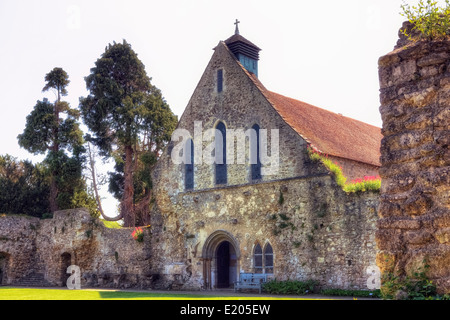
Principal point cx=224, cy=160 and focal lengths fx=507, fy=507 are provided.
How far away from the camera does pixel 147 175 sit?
29.3m

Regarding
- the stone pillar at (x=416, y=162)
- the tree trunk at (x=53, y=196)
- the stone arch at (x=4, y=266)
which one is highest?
the tree trunk at (x=53, y=196)

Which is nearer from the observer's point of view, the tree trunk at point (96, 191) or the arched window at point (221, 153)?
the arched window at point (221, 153)

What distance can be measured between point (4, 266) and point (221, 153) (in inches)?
654

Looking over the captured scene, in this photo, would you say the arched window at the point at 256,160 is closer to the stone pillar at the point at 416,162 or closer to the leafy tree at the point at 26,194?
the stone pillar at the point at 416,162

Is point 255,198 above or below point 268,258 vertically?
above

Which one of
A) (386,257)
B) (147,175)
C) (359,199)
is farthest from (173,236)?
(386,257)

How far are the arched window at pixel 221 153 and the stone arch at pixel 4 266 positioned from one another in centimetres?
1548

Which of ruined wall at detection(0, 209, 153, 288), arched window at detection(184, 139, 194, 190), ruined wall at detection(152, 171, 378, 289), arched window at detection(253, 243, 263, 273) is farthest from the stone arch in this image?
arched window at detection(253, 243, 263, 273)

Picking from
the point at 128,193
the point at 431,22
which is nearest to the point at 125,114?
the point at 128,193

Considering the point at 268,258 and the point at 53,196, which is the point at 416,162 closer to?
the point at 268,258

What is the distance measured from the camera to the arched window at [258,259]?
20725 millimetres

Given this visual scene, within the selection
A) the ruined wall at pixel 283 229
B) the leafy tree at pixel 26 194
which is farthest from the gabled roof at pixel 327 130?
the leafy tree at pixel 26 194

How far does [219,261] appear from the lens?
23.4m

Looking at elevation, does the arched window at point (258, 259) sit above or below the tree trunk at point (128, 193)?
below
